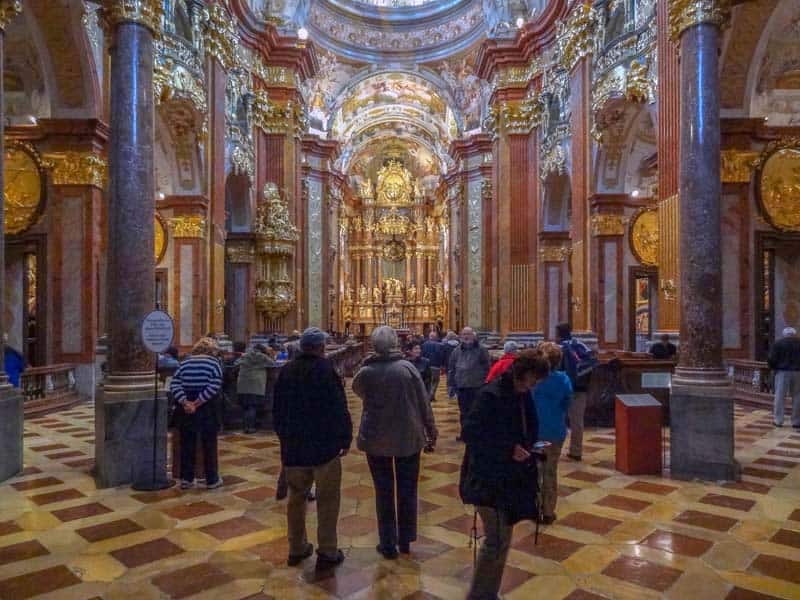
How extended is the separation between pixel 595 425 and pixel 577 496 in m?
4.14

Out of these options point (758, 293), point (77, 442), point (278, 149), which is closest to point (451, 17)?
point (278, 149)

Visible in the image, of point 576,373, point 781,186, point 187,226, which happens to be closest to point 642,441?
point 576,373

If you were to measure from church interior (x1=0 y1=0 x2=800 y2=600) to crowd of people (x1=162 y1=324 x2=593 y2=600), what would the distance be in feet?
1.11

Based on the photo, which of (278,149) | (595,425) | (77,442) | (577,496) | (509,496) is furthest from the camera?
(278,149)

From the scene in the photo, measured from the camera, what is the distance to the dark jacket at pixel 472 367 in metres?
7.11

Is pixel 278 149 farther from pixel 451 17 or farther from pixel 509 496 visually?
pixel 509 496

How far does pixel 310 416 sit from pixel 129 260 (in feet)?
11.4

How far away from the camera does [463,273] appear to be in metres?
26.0

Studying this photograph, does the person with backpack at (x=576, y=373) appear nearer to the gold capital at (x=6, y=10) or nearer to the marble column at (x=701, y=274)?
the marble column at (x=701, y=274)

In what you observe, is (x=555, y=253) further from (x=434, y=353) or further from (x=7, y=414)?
(x=7, y=414)

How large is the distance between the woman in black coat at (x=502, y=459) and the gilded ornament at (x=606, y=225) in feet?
38.1

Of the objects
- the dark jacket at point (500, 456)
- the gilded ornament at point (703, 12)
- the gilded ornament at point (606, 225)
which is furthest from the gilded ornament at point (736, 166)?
the dark jacket at point (500, 456)

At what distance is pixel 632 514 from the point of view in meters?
4.88

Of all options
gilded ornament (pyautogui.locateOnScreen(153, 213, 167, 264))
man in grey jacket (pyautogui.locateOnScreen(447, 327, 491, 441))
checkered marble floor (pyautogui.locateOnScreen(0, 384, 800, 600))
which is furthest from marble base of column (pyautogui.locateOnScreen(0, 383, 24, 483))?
gilded ornament (pyautogui.locateOnScreen(153, 213, 167, 264))
